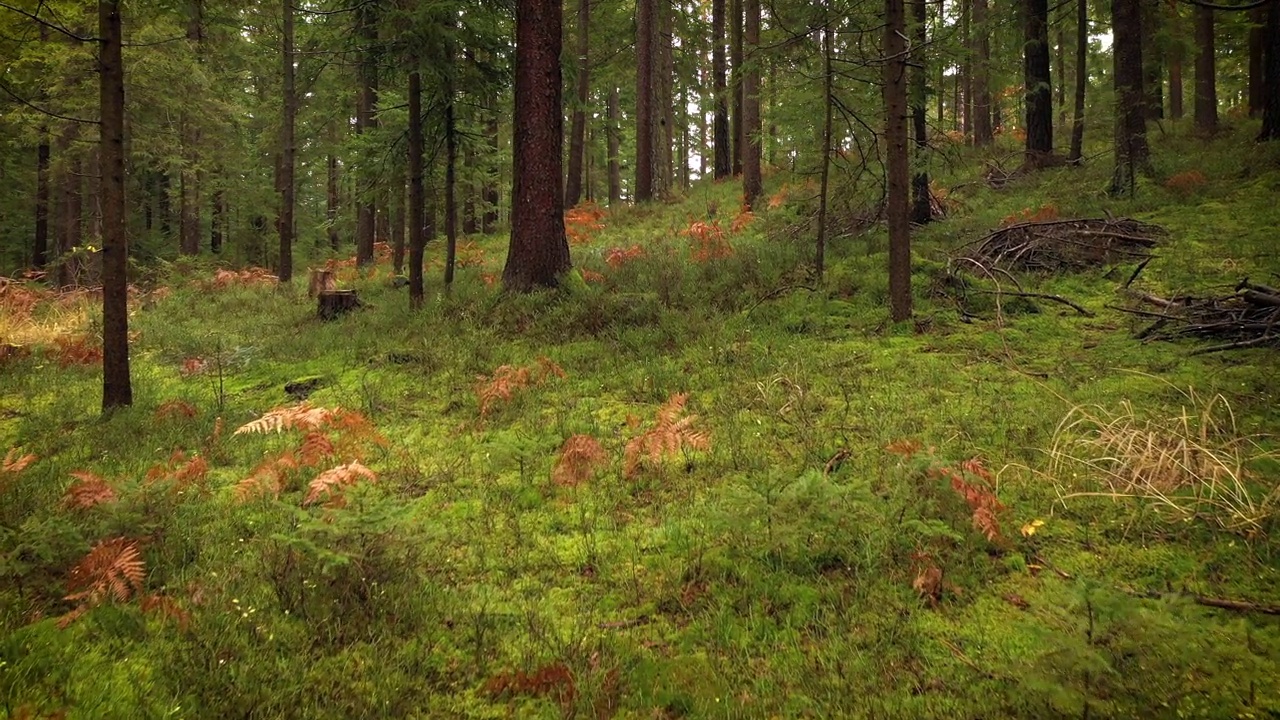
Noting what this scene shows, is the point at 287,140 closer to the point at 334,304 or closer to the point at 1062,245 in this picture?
the point at 334,304

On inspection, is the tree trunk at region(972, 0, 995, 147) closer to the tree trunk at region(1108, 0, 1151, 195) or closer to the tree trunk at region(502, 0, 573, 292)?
the tree trunk at region(1108, 0, 1151, 195)

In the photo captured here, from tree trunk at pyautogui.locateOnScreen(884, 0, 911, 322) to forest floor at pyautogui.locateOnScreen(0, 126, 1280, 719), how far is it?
0.62 meters

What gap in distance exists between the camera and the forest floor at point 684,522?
→ 317 centimetres

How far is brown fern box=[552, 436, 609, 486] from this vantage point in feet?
18.9

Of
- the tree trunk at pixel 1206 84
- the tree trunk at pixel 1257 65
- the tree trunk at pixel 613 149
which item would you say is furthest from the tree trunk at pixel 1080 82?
the tree trunk at pixel 613 149

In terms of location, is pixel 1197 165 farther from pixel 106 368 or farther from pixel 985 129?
pixel 106 368

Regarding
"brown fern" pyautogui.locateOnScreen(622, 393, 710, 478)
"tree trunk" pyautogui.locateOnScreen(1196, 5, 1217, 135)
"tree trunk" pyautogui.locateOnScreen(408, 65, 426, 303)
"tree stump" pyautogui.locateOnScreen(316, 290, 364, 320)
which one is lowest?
"brown fern" pyautogui.locateOnScreen(622, 393, 710, 478)

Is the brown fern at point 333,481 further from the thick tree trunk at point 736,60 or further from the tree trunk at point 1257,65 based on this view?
the tree trunk at point 1257,65

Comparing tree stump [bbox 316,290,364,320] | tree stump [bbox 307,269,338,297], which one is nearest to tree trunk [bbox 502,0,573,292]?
tree stump [bbox 316,290,364,320]

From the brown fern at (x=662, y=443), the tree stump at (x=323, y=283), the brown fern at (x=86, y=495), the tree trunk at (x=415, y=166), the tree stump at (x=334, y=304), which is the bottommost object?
the brown fern at (x=86, y=495)

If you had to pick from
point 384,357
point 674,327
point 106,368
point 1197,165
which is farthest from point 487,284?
point 1197,165

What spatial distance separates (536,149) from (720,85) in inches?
579

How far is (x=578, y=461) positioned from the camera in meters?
5.92

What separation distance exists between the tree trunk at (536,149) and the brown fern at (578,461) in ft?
17.9
